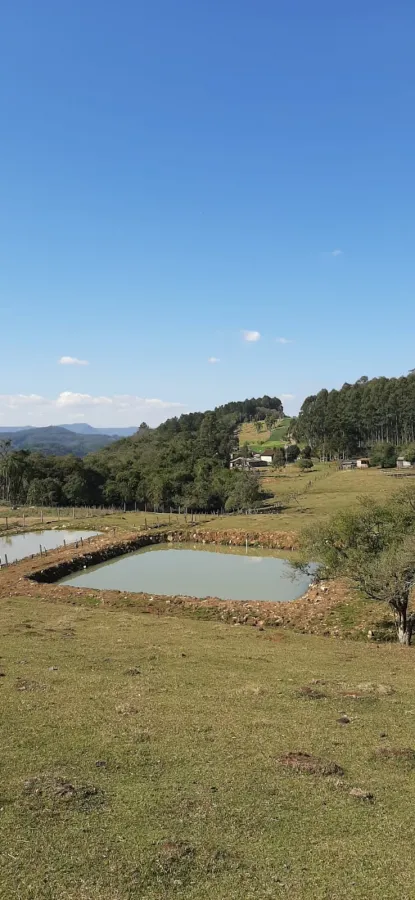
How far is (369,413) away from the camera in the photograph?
527 feet

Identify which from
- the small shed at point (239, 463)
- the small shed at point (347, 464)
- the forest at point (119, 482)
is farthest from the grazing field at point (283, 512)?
the small shed at point (239, 463)

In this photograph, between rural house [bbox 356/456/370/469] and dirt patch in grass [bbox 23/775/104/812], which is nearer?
dirt patch in grass [bbox 23/775/104/812]

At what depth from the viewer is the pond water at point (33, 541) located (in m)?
59.4

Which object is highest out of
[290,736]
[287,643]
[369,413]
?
[369,413]

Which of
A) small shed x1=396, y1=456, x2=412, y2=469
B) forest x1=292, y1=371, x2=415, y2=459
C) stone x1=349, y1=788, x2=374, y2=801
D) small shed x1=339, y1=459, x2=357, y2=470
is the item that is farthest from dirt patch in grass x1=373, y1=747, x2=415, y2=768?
forest x1=292, y1=371, x2=415, y2=459

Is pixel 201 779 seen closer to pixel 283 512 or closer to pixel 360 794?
pixel 360 794

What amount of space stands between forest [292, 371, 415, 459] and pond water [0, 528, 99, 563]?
9988 centimetres

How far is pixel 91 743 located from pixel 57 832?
12.9 feet

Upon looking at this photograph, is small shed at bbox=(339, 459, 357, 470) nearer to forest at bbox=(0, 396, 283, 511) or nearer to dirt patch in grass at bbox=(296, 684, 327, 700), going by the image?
forest at bbox=(0, 396, 283, 511)

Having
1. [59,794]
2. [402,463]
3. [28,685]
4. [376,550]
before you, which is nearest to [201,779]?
[59,794]

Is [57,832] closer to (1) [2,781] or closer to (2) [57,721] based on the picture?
(1) [2,781]

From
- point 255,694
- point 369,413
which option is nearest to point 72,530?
point 255,694

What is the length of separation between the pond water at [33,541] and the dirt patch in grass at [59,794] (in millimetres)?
46134

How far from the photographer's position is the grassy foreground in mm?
8656
